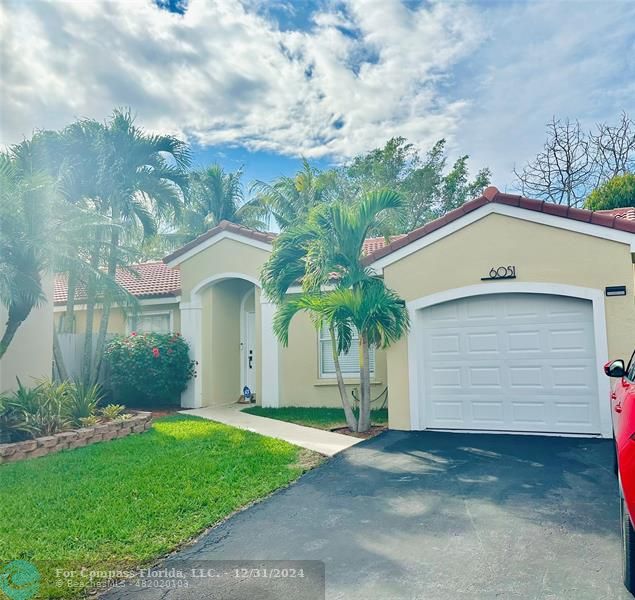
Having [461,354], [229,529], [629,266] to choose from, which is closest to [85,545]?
[229,529]

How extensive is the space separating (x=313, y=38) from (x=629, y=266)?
764cm

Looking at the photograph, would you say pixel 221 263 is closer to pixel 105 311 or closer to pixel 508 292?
pixel 105 311

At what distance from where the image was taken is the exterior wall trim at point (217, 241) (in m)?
13.3

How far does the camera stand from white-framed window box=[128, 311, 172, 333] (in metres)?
15.2

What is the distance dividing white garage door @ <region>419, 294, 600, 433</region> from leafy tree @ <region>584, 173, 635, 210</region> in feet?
38.5

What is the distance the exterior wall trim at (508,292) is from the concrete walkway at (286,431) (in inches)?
59.2

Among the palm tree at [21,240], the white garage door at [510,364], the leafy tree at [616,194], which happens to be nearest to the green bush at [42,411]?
the palm tree at [21,240]

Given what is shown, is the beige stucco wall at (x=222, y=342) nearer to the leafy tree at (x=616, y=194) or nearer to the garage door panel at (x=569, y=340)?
the garage door panel at (x=569, y=340)

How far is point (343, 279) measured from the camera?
9633mm

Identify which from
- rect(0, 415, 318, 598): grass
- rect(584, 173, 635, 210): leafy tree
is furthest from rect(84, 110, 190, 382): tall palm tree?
rect(584, 173, 635, 210): leafy tree

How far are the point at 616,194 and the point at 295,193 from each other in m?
14.7

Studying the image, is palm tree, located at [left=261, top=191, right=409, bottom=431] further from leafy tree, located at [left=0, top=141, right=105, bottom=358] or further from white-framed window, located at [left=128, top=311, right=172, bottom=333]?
white-framed window, located at [left=128, top=311, right=172, bottom=333]

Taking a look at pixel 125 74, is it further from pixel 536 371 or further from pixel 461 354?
pixel 536 371

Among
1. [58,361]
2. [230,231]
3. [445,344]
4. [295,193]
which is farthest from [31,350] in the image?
[295,193]
